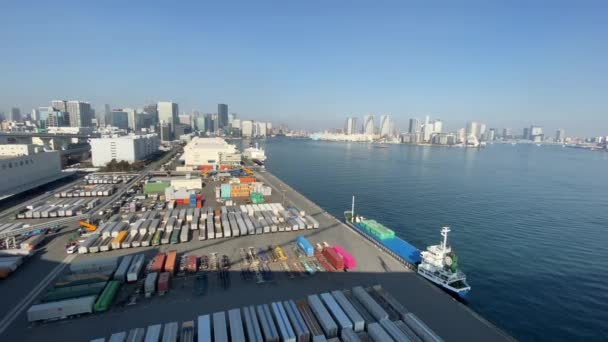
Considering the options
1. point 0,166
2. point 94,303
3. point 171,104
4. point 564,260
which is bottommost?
point 564,260

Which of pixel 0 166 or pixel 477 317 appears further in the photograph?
pixel 0 166

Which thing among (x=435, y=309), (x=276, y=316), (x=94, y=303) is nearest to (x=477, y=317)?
(x=435, y=309)

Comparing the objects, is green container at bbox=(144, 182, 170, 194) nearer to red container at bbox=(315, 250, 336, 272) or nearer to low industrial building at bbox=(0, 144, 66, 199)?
low industrial building at bbox=(0, 144, 66, 199)

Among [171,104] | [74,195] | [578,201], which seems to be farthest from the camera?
[171,104]

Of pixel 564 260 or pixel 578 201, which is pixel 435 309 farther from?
pixel 578 201

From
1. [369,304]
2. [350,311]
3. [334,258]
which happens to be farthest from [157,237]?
[369,304]

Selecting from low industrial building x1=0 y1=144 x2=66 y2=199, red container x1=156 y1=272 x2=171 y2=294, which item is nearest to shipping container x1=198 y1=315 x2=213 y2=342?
red container x1=156 y1=272 x2=171 y2=294

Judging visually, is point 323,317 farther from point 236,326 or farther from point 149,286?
point 149,286

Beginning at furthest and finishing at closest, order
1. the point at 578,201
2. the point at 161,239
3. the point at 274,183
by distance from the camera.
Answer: the point at 274,183 < the point at 578,201 < the point at 161,239
